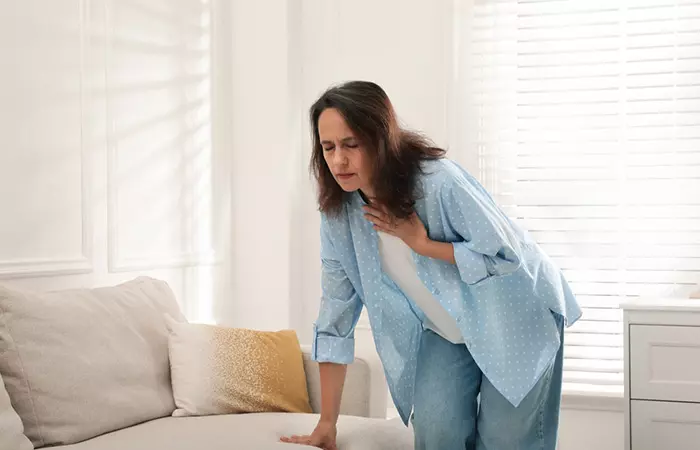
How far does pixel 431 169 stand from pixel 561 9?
192 cm

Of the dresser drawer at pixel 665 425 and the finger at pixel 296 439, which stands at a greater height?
the finger at pixel 296 439

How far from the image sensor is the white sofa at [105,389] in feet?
7.18

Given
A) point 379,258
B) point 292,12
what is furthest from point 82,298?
point 292,12

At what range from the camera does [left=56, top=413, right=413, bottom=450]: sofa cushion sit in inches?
87.6

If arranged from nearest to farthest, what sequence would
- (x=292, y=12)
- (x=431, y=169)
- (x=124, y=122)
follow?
(x=431, y=169)
(x=124, y=122)
(x=292, y=12)

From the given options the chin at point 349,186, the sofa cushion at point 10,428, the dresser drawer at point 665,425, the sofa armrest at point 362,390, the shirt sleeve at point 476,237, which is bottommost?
the dresser drawer at point 665,425

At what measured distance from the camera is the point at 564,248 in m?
3.73

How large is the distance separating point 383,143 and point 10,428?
1.05m

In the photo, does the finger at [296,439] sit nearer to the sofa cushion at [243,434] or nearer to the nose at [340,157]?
the sofa cushion at [243,434]

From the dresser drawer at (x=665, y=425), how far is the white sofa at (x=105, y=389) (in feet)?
3.28

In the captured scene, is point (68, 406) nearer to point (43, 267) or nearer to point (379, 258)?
point (43, 267)

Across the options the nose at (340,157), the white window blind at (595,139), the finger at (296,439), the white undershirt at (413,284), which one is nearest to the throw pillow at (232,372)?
the finger at (296,439)

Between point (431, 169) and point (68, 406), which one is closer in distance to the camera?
point (431, 169)

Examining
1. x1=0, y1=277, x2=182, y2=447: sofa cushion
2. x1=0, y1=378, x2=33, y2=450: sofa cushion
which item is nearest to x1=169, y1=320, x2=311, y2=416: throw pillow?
x1=0, y1=277, x2=182, y2=447: sofa cushion
